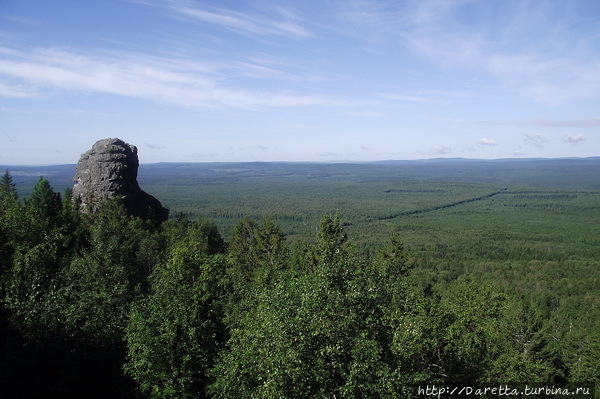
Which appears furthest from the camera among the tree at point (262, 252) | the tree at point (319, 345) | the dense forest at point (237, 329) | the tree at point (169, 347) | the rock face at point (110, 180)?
the rock face at point (110, 180)

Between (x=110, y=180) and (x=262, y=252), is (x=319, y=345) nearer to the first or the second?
(x=262, y=252)

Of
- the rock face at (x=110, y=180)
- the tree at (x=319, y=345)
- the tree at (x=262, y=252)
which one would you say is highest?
the rock face at (x=110, y=180)

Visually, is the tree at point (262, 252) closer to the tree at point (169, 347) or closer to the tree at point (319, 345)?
the tree at point (169, 347)

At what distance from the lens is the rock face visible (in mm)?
52406

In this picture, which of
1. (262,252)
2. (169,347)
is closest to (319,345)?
(169,347)

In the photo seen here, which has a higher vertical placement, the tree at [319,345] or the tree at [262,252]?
the tree at [319,345]

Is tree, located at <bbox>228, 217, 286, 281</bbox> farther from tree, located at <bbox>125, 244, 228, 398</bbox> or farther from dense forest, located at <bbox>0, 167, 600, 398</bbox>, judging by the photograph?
tree, located at <bbox>125, 244, 228, 398</bbox>

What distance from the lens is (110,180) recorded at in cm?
5328

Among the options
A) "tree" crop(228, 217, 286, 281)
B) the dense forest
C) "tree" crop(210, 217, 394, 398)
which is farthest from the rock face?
"tree" crop(210, 217, 394, 398)

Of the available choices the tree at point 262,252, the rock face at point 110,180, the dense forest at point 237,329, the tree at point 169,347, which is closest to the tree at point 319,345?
the dense forest at point 237,329

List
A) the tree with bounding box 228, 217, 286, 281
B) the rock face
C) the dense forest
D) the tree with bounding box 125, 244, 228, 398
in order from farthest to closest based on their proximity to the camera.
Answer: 1. the rock face
2. the tree with bounding box 228, 217, 286, 281
3. the tree with bounding box 125, 244, 228, 398
4. the dense forest

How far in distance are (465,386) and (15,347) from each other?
2083 cm

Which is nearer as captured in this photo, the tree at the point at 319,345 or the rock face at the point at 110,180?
the tree at the point at 319,345

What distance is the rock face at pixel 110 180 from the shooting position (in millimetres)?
52406
